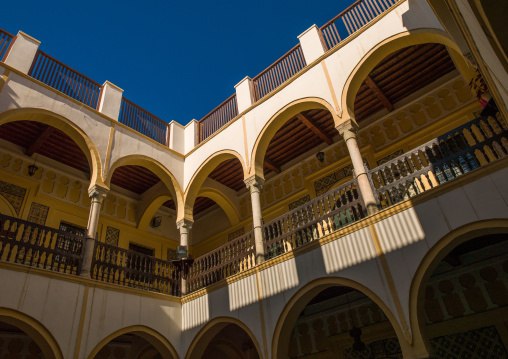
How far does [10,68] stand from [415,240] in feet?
25.0

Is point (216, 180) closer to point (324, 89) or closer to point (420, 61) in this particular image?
point (324, 89)

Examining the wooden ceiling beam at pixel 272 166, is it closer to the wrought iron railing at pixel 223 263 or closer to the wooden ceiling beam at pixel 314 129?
the wooden ceiling beam at pixel 314 129

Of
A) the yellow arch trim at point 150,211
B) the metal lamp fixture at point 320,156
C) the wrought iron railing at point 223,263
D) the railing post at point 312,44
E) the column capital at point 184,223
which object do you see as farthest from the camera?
the yellow arch trim at point 150,211

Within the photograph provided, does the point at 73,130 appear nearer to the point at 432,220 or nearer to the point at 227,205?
the point at 227,205

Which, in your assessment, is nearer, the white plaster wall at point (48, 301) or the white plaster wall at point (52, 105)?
the white plaster wall at point (48, 301)

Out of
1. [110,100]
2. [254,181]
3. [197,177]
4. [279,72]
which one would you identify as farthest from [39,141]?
[279,72]

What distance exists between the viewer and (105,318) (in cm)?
639

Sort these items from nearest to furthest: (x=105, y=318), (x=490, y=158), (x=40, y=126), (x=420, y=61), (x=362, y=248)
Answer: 1. (x=490, y=158)
2. (x=362, y=248)
3. (x=105, y=318)
4. (x=420, y=61)
5. (x=40, y=126)

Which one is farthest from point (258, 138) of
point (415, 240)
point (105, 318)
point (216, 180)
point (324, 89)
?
point (105, 318)

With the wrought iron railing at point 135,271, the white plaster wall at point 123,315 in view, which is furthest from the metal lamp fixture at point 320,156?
the white plaster wall at point 123,315

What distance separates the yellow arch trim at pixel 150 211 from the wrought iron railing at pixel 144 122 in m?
1.58

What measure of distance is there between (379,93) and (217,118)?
160 inches

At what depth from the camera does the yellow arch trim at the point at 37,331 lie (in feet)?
17.8

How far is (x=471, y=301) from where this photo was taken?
20.4 feet
